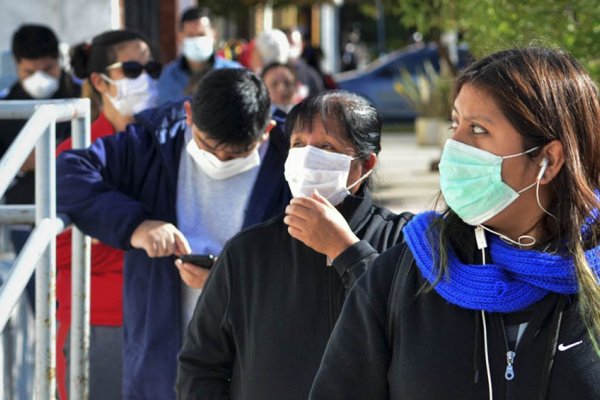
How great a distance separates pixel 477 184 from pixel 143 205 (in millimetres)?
1669

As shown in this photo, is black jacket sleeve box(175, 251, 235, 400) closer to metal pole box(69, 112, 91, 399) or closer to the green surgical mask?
the green surgical mask

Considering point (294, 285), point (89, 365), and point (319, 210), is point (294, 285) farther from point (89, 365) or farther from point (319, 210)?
point (89, 365)

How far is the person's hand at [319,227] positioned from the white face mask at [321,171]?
12 cm

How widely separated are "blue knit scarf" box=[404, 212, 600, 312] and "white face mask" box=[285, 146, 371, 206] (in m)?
0.86

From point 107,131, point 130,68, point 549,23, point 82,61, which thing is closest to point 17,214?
point 107,131

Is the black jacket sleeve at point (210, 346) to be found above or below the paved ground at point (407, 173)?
above

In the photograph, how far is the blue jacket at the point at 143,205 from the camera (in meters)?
3.66

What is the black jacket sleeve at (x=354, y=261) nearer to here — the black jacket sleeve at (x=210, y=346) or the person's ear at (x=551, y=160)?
the black jacket sleeve at (x=210, y=346)

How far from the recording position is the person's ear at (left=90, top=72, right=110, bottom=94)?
4.98m

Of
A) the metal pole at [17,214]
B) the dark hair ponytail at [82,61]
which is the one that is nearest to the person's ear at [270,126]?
the metal pole at [17,214]

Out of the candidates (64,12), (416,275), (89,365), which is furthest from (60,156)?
(64,12)

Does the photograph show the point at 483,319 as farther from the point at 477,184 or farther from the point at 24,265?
the point at 24,265

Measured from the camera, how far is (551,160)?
2256 mm

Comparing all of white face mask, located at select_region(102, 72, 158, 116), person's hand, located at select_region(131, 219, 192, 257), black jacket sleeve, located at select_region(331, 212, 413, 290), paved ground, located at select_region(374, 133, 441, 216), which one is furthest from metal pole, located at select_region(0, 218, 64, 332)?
paved ground, located at select_region(374, 133, 441, 216)
